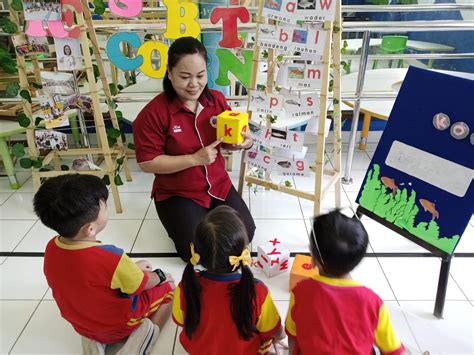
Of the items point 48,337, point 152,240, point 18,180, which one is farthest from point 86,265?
point 18,180

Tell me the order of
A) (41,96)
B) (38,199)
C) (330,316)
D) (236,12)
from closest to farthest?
(330,316)
(38,199)
(236,12)
(41,96)

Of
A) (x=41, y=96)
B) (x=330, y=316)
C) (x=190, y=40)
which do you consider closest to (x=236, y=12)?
(x=190, y=40)

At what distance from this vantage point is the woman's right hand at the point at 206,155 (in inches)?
→ 73.9

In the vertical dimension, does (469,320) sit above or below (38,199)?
below

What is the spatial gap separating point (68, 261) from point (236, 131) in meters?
0.97

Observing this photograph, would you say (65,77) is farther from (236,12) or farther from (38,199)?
(38,199)

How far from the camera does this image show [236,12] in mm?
2018

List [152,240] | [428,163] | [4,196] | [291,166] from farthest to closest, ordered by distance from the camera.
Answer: [4,196] < [152,240] < [291,166] < [428,163]

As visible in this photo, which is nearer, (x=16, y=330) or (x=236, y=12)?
(x=16, y=330)

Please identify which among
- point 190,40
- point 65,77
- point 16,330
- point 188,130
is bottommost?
point 16,330

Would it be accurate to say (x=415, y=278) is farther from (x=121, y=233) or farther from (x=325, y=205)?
(x=121, y=233)

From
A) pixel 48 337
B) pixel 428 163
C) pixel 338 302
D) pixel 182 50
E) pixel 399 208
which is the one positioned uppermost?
pixel 182 50

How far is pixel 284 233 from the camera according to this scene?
2.25m

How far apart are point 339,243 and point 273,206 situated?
1.53 metres
